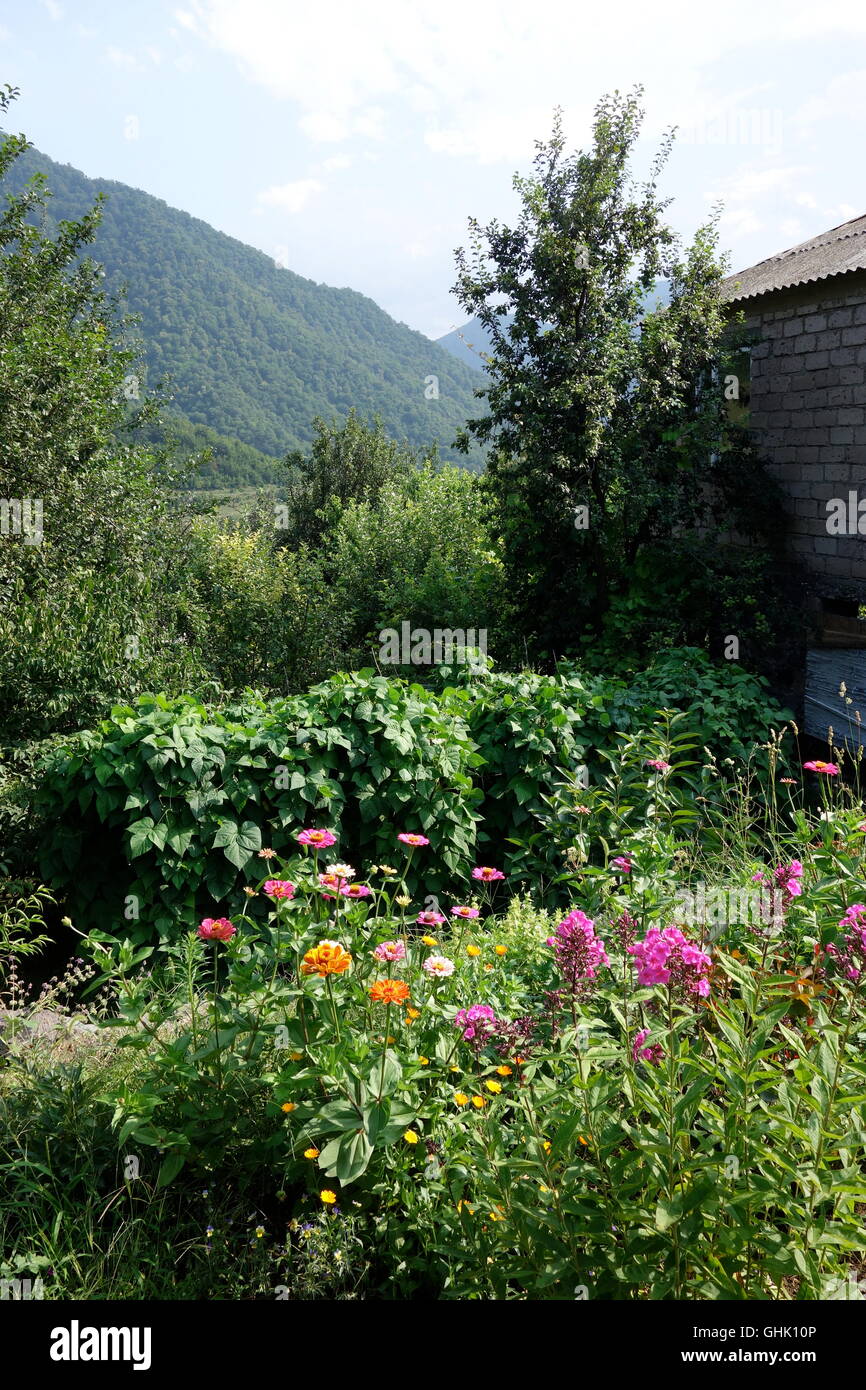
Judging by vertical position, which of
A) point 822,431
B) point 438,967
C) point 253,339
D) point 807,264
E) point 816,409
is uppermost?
point 253,339

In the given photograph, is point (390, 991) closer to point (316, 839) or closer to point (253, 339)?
point (316, 839)

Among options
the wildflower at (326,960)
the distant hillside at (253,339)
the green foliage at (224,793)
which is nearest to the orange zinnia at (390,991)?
the wildflower at (326,960)

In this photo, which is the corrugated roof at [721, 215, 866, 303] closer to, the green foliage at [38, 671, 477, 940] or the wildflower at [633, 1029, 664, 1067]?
the green foliage at [38, 671, 477, 940]

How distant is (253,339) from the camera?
64.8 meters

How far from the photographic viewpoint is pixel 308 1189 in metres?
2.37

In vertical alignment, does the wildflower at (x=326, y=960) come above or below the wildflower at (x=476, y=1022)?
above

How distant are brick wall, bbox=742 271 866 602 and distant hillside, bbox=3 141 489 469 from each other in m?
42.2

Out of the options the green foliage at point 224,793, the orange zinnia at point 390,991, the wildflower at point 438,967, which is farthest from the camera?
the green foliage at point 224,793

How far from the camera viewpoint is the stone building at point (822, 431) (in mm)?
7750

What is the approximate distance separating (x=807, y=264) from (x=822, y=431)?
1.72 metres

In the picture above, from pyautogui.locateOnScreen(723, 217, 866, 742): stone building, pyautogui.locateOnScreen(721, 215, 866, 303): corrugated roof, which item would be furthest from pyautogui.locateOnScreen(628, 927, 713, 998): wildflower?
pyautogui.locateOnScreen(721, 215, 866, 303): corrugated roof

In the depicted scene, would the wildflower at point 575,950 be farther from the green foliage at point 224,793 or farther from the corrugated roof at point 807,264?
the corrugated roof at point 807,264

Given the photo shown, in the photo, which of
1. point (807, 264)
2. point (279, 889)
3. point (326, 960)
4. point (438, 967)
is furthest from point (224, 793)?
point (807, 264)

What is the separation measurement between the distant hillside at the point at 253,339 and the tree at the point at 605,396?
136ft
